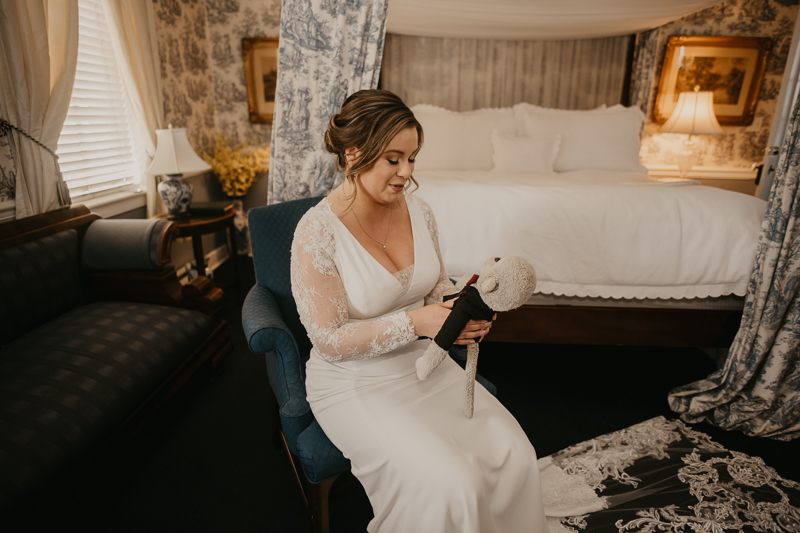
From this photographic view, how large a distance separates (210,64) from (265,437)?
368cm

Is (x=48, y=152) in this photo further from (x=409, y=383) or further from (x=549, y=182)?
(x=549, y=182)

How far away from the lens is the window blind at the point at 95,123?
2.56 m

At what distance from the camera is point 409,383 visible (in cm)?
124

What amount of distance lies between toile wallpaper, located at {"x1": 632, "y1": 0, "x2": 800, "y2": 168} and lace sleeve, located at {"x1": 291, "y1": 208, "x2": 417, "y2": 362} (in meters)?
3.85

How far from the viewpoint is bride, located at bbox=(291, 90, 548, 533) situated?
1.00 m

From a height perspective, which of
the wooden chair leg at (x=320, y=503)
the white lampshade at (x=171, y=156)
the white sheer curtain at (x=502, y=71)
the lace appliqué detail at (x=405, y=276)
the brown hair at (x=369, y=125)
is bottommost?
the wooden chair leg at (x=320, y=503)

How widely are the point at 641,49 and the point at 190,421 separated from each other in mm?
4428

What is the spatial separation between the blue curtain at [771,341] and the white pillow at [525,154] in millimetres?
1552

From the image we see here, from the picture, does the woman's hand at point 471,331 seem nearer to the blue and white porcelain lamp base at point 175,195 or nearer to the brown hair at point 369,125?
the brown hair at point 369,125

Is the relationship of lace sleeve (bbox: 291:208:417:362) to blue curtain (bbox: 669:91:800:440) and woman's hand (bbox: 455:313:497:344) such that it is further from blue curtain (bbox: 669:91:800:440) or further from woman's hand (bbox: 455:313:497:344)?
blue curtain (bbox: 669:91:800:440)

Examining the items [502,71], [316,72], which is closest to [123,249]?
[316,72]

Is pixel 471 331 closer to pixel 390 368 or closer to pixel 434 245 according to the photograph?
pixel 390 368

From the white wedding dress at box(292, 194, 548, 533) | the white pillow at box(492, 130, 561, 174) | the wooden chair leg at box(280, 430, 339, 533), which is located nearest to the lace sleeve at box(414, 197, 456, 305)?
the white wedding dress at box(292, 194, 548, 533)

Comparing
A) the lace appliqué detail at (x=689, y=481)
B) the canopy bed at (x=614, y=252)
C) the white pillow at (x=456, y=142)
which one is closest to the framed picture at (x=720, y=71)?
the white pillow at (x=456, y=142)
